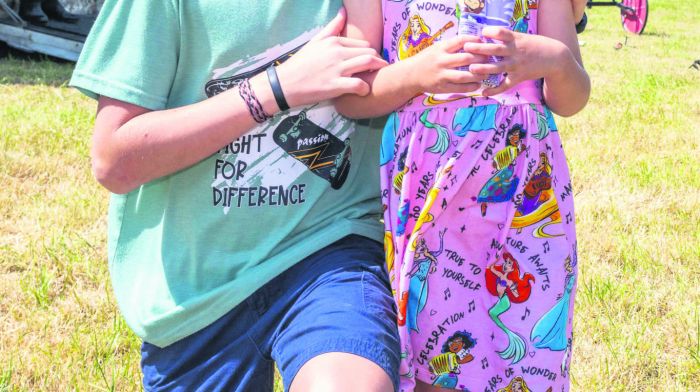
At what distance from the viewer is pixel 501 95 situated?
1.79 m

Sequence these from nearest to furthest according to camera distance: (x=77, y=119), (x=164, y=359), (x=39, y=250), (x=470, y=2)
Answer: (x=470, y=2), (x=164, y=359), (x=39, y=250), (x=77, y=119)

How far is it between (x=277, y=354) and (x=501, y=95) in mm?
714

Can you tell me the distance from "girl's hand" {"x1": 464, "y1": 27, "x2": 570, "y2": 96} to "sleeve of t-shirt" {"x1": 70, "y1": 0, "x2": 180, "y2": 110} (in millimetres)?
595

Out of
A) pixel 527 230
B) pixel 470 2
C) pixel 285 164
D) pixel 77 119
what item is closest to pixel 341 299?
pixel 285 164

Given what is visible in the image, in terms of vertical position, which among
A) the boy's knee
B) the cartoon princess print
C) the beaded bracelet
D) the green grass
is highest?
the cartoon princess print

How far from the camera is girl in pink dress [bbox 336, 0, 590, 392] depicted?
1.77m

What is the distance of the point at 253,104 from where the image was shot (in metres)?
1.64

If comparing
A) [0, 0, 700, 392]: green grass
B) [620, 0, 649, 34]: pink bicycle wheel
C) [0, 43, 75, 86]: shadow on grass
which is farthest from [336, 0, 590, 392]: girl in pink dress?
[620, 0, 649, 34]: pink bicycle wheel

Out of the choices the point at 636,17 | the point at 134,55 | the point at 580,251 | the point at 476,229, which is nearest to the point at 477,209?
the point at 476,229

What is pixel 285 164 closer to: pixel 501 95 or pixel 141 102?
pixel 141 102

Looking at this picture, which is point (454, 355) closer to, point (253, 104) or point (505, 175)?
point (505, 175)

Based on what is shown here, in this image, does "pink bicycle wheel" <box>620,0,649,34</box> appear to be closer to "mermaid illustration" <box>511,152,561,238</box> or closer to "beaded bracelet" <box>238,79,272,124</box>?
"mermaid illustration" <box>511,152,561,238</box>

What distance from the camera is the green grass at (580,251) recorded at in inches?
107

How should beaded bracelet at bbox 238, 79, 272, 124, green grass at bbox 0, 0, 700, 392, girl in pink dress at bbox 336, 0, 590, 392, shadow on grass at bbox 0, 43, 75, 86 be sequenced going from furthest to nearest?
shadow on grass at bbox 0, 43, 75, 86
green grass at bbox 0, 0, 700, 392
girl in pink dress at bbox 336, 0, 590, 392
beaded bracelet at bbox 238, 79, 272, 124
